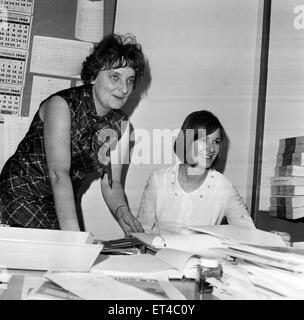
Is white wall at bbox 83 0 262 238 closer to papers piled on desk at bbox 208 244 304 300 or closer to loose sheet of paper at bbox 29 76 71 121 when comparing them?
loose sheet of paper at bbox 29 76 71 121

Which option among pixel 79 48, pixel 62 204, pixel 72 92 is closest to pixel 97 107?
pixel 72 92

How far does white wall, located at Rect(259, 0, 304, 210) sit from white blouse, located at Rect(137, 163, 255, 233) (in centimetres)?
31

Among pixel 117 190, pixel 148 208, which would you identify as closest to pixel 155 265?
pixel 117 190

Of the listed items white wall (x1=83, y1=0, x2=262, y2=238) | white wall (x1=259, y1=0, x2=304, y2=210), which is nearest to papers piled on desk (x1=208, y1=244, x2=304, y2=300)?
white wall (x1=259, y1=0, x2=304, y2=210)

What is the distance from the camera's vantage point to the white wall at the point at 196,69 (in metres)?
2.23

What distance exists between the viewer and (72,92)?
1549 mm

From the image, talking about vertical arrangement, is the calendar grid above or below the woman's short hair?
above

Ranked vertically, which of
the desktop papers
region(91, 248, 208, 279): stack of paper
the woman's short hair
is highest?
the woman's short hair

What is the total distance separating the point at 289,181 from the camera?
70.1 inches

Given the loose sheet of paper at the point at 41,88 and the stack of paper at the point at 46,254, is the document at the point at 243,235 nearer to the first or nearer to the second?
the stack of paper at the point at 46,254

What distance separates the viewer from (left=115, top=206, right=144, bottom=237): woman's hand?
1405 mm

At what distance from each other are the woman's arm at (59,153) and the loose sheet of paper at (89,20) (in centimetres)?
82

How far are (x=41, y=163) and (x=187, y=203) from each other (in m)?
0.62

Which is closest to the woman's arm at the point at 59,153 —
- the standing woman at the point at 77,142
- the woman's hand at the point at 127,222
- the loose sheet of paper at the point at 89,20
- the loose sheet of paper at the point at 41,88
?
the standing woman at the point at 77,142
